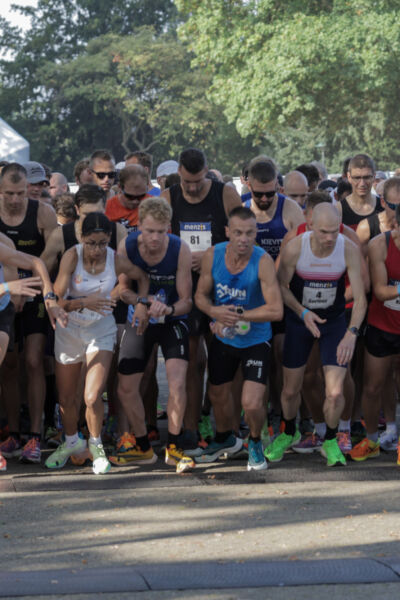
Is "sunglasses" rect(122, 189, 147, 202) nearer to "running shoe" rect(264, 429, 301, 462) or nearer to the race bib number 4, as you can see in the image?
the race bib number 4

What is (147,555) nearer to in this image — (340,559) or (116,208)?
(340,559)

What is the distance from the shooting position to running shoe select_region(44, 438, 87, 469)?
751 centimetres

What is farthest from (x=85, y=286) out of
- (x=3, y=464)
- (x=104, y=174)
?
(x=104, y=174)

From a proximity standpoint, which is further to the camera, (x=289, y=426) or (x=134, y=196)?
(x=134, y=196)

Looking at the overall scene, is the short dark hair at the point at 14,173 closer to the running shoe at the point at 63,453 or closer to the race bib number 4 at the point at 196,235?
the race bib number 4 at the point at 196,235

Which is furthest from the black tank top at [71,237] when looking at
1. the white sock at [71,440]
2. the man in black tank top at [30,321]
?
the white sock at [71,440]

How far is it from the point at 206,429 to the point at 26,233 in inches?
85.7

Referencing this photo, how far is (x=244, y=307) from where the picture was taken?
24.6 feet

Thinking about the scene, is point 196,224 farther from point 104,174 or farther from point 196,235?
point 104,174

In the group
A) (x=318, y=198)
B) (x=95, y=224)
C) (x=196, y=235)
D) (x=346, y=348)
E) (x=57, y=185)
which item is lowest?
(x=346, y=348)

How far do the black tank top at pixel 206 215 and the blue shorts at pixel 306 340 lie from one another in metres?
0.89

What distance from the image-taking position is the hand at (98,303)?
286 inches

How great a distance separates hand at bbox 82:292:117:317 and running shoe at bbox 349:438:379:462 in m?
2.13

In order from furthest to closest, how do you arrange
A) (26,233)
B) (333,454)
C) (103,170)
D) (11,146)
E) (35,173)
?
(11,146) < (35,173) < (103,170) < (26,233) < (333,454)
